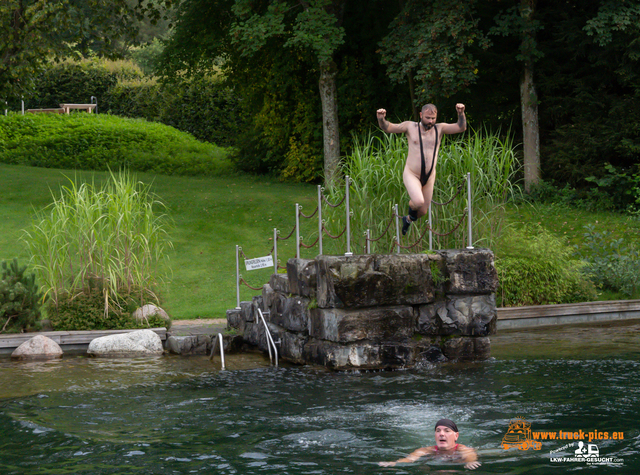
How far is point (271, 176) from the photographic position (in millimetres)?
26891

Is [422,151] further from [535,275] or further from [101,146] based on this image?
[101,146]

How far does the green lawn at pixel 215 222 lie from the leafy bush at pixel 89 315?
4.35 feet

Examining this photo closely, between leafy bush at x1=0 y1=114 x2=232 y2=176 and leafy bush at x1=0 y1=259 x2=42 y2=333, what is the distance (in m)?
16.6

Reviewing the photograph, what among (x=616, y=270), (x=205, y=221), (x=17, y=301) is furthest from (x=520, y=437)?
(x=205, y=221)

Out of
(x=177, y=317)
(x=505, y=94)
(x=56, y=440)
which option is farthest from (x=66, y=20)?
(x=56, y=440)

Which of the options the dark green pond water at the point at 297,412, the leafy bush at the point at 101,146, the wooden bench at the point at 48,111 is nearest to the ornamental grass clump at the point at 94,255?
the dark green pond water at the point at 297,412

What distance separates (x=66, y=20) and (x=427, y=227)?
13.2 metres

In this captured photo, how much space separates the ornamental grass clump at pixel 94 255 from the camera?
11234 millimetres

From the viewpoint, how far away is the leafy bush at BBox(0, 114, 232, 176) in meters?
28.1

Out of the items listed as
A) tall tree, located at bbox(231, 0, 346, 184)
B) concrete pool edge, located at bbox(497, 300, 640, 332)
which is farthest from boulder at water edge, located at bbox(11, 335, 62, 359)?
tall tree, located at bbox(231, 0, 346, 184)

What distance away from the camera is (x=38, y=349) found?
34.6 feet

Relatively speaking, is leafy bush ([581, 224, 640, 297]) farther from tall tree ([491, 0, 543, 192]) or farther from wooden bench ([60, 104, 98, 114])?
wooden bench ([60, 104, 98, 114])

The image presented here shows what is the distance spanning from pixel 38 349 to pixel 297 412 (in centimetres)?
472

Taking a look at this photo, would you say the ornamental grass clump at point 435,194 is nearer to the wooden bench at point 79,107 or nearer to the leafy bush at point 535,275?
the leafy bush at point 535,275
